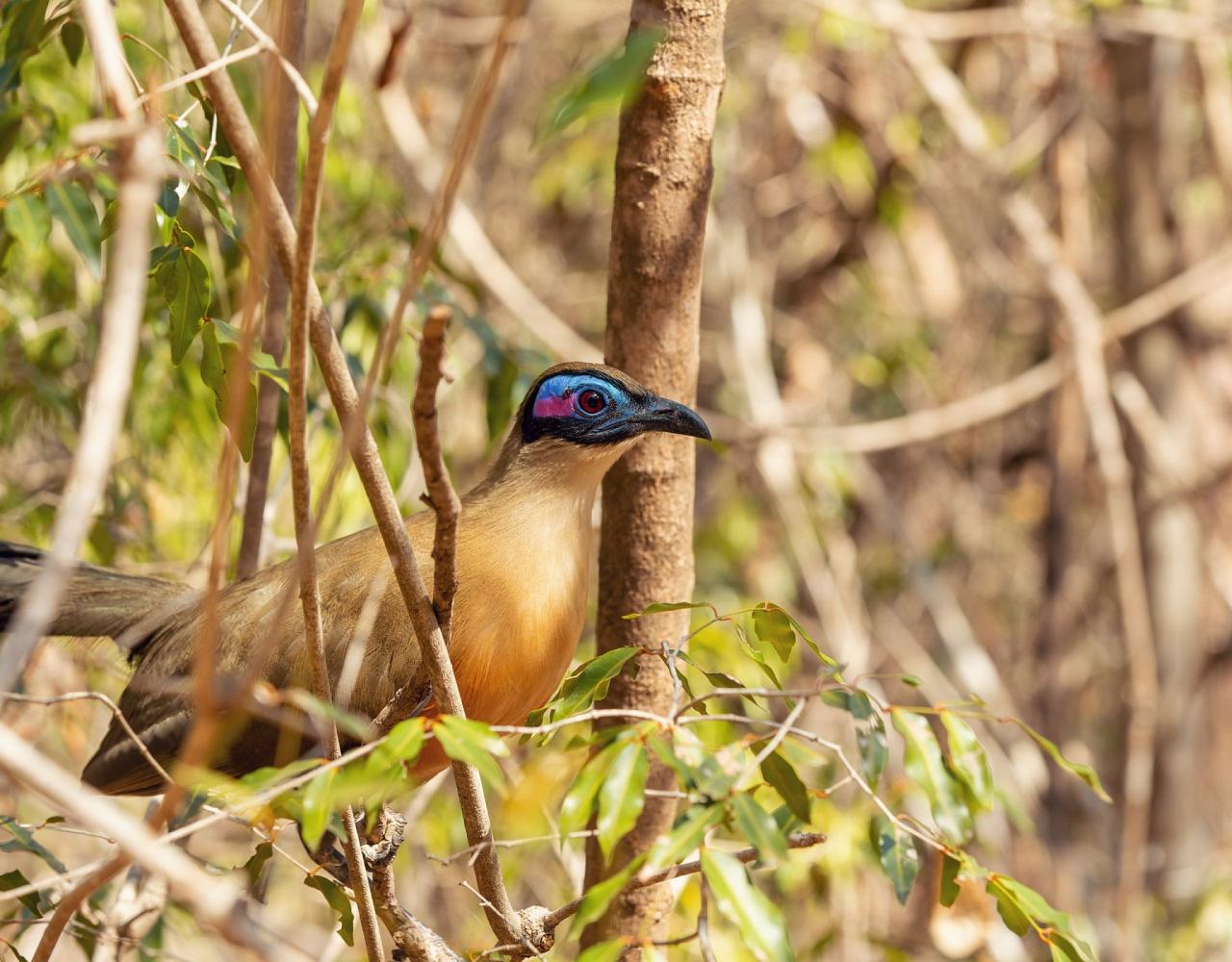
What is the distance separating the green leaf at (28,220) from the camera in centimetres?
269

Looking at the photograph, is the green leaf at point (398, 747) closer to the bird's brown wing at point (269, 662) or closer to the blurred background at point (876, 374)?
the bird's brown wing at point (269, 662)

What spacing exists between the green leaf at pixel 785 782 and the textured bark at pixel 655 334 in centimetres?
90

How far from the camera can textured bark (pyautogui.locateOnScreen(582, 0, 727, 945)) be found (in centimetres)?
270

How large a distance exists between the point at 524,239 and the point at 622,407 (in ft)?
20.6

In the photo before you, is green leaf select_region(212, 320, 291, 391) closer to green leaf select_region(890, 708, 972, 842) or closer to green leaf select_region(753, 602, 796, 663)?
green leaf select_region(753, 602, 796, 663)

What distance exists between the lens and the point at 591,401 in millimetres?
3000

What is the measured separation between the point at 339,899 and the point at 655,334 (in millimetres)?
1315

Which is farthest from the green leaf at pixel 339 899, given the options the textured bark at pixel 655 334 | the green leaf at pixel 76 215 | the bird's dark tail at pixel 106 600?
the bird's dark tail at pixel 106 600

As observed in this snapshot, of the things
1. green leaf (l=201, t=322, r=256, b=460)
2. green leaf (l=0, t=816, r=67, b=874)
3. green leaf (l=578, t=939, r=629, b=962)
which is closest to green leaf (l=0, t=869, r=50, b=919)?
green leaf (l=0, t=816, r=67, b=874)

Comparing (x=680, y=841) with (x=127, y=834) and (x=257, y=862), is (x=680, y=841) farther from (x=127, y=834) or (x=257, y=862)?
(x=257, y=862)

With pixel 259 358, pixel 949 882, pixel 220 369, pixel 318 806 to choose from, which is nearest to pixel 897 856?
pixel 949 882

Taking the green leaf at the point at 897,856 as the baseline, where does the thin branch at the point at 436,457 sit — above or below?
above

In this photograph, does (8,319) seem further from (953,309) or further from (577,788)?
(953,309)

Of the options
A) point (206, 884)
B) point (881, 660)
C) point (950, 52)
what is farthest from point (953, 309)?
point (206, 884)
